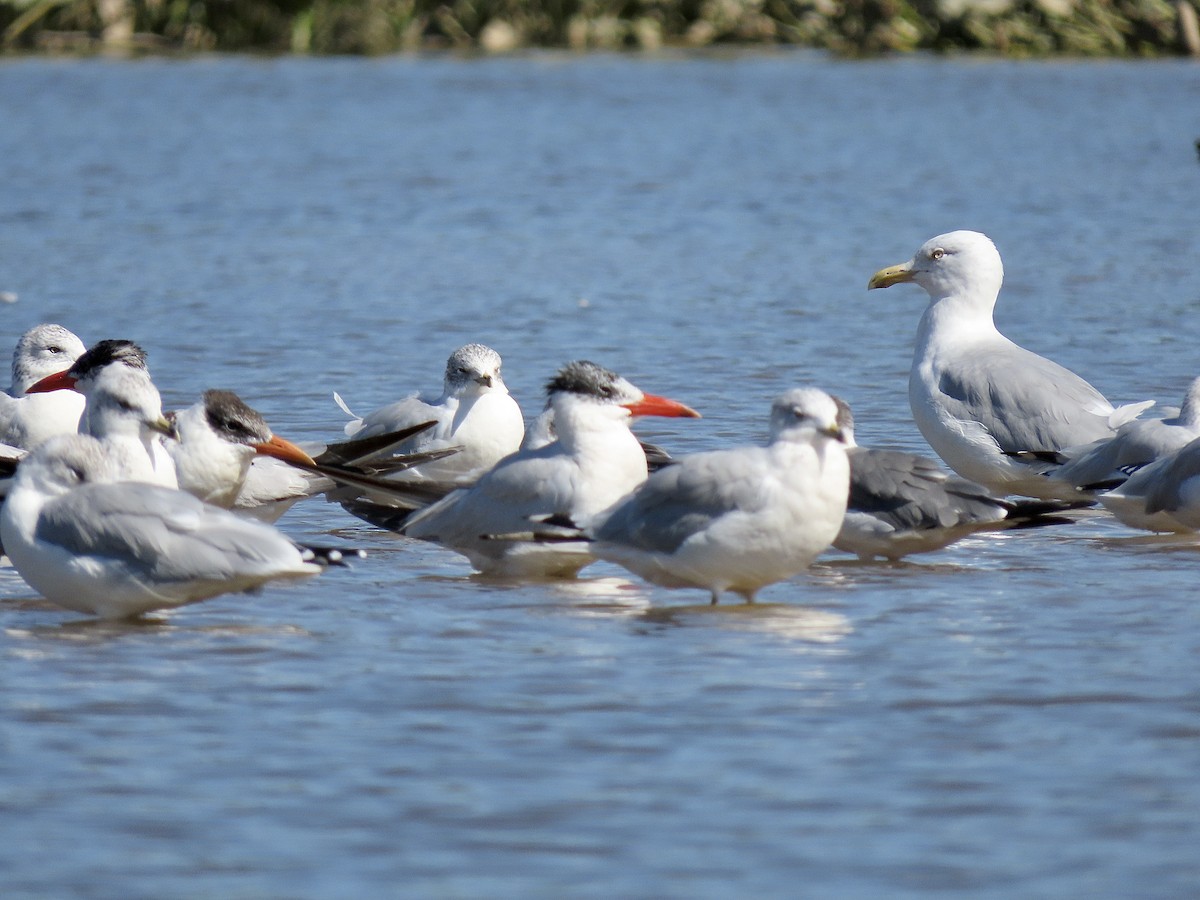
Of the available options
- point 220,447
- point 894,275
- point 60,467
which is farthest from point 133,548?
point 894,275

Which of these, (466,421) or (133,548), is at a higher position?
(466,421)

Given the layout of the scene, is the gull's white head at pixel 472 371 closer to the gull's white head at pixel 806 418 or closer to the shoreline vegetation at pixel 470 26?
the gull's white head at pixel 806 418

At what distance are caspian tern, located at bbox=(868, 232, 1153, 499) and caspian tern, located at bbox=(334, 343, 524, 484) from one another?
165 centimetres

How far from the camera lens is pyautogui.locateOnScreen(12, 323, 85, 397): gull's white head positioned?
28.6 ft

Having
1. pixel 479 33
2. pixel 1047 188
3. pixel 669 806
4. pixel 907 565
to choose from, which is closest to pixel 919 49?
pixel 479 33

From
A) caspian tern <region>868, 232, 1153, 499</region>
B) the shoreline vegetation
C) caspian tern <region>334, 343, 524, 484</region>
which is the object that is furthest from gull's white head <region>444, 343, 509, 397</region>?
the shoreline vegetation

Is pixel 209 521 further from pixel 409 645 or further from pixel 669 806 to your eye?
pixel 669 806

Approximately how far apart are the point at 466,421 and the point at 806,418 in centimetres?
214

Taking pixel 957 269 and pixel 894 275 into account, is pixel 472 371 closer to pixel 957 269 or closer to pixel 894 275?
pixel 894 275

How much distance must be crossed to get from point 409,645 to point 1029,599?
6.58 ft

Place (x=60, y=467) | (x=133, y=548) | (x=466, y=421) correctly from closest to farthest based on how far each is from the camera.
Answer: (x=133, y=548), (x=60, y=467), (x=466, y=421)

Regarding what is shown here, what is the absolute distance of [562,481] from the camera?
715 cm

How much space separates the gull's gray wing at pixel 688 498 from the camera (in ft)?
21.4

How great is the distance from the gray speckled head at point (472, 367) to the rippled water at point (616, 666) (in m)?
0.72
